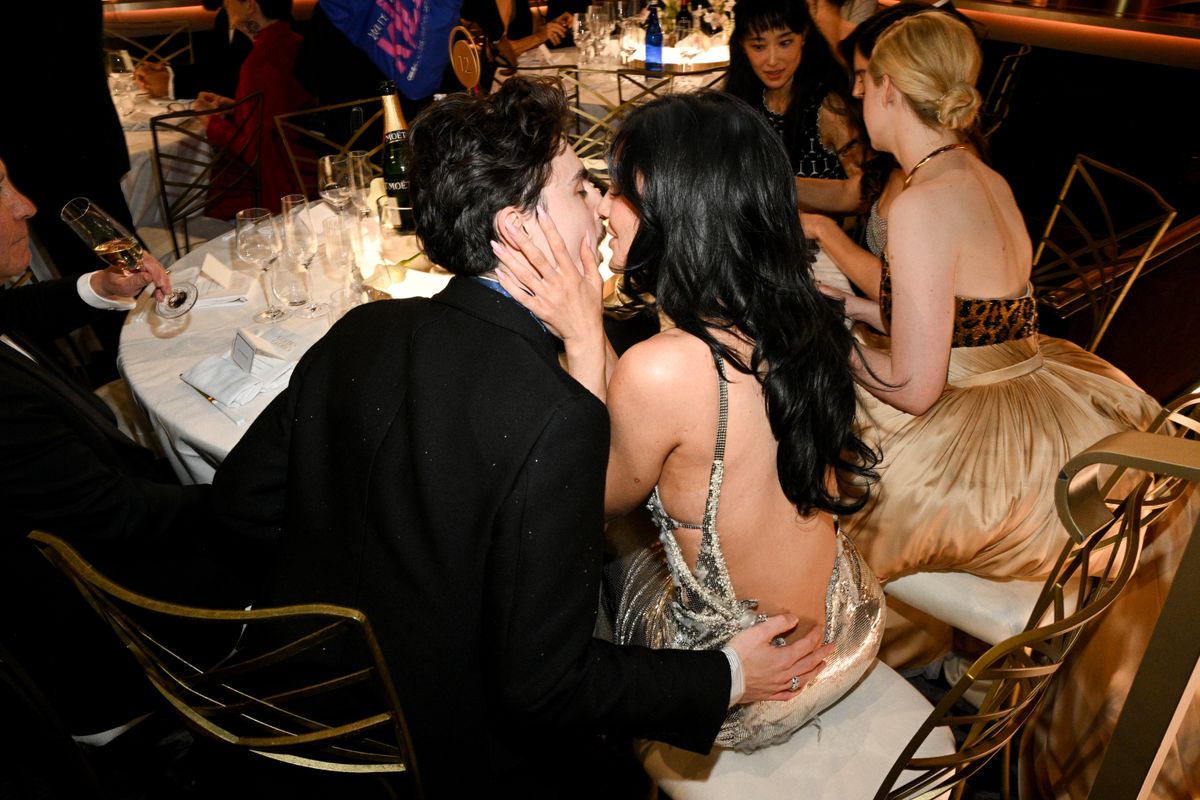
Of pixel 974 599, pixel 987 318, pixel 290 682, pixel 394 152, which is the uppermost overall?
pixel 394 152

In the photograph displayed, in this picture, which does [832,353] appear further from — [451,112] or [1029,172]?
[1029,172]

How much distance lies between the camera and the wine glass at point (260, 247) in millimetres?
2152

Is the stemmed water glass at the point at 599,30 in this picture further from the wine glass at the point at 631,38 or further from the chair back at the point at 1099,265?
the chair back at the point at 1099,265

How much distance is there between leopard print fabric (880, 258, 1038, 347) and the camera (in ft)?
6.66

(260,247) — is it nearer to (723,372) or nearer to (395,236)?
(395,236)

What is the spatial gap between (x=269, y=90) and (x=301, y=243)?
1995 mm

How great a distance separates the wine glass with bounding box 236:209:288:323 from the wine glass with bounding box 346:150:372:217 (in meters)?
0.25

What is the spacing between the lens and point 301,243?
2.23 metres

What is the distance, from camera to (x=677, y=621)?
1580 millimetres

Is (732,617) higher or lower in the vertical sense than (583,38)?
lower

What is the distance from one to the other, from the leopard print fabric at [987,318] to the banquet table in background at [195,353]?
52.1 inches

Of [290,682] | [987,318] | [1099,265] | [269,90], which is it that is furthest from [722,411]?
[269,90]

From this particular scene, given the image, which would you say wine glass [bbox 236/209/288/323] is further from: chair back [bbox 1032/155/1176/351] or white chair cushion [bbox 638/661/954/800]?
chair back [bbox 1032/155/1176/351]

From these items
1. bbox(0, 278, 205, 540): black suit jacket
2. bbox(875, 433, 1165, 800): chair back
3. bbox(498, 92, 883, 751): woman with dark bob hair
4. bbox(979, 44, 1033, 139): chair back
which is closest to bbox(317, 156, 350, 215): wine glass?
bbox(0, 278, 205, 540): black suit jacket
